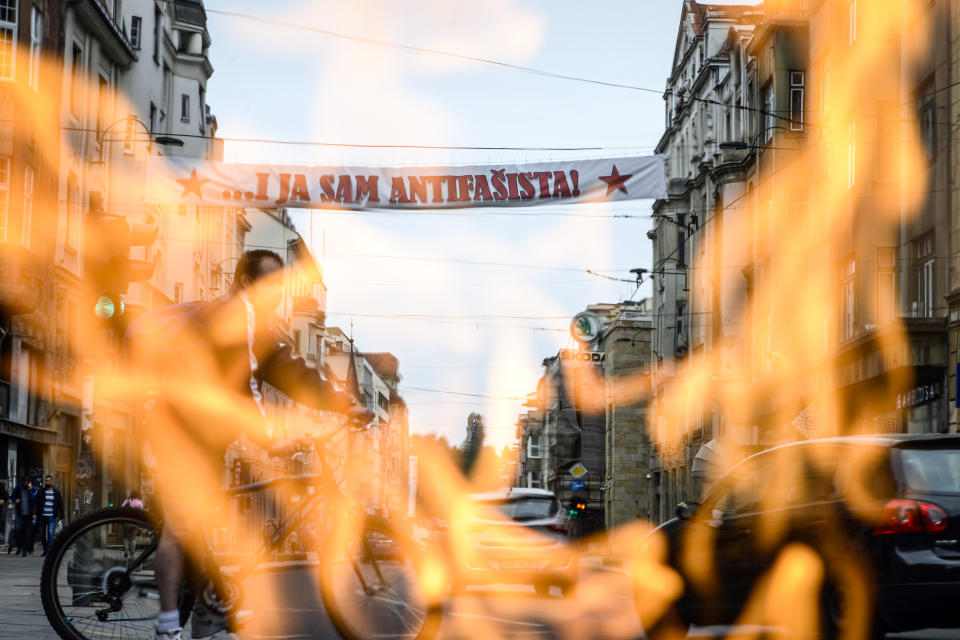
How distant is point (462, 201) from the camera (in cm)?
2291

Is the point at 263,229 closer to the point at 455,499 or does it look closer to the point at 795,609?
the point at 455,499

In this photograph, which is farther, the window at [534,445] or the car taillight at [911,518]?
the window at [534,445]

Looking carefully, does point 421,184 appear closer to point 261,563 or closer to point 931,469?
point 931,469

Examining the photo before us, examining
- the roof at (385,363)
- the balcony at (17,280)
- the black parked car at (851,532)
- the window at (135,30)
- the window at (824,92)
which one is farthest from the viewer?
the roof at (385,363)

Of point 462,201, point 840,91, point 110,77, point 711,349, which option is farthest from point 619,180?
point 711,349

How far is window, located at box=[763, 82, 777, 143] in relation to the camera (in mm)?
41375

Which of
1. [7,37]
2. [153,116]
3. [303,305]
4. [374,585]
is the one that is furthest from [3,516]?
[303,305]

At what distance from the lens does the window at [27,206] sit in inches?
1371

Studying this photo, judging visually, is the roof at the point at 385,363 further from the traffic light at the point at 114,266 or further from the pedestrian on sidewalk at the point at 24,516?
the traffic light at the point at 114,266

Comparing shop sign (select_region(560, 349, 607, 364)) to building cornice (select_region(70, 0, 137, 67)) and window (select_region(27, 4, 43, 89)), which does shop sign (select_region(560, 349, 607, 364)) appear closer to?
building cornice (select_region(70, 0, 137, 67))

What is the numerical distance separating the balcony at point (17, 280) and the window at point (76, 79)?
24.4 ft

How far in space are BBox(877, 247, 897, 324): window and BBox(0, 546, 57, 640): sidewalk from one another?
703 inches

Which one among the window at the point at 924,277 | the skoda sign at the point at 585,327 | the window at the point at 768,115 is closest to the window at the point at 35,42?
the window at the point at 768,115

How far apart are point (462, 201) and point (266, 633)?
1413 centimetres
